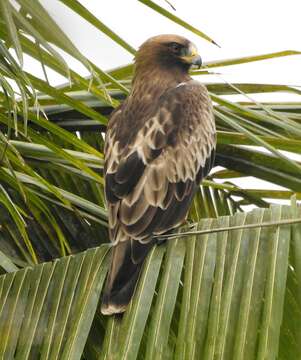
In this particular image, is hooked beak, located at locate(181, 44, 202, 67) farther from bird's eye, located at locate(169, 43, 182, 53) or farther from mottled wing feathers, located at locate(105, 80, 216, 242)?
mottled wing feathers, located at locate(105, 80, 216, 242)

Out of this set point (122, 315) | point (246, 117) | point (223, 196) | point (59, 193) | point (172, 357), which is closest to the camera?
point (172, 357)

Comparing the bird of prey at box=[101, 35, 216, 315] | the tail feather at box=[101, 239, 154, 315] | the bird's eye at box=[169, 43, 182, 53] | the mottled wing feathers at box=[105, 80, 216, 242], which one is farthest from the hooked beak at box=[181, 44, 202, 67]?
the tail feather at box=[101, 239, 154, 315]

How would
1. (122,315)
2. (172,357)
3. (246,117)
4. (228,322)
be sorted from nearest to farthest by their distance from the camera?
(228,322) < (172,357) < (122,315) < (246,117)

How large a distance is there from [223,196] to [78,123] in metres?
0.95

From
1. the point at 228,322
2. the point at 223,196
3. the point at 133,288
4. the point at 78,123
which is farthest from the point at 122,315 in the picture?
the point at 223,196

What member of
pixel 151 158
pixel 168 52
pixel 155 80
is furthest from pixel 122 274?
pixel 168 52

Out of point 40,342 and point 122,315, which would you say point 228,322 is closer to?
point 122,315

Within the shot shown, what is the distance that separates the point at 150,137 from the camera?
15.4ft

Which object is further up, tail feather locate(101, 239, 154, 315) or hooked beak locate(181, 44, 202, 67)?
hooked beak locate(181, 44, 202, 67)

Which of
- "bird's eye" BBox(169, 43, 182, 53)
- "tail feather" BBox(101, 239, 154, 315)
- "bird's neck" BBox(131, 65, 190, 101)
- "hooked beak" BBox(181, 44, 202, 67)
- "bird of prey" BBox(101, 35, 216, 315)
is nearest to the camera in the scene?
"tail feather" BBox(101, 239, 154, 315)

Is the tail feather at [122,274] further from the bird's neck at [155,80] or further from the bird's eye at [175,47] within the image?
the bird's eye at [175,47]

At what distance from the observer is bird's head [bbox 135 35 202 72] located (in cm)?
574

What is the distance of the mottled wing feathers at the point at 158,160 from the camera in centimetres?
416

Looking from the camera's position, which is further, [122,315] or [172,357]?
[122,315]
